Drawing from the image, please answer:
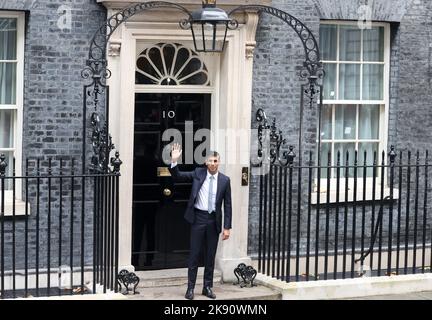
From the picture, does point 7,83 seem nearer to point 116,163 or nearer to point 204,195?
point 116,163

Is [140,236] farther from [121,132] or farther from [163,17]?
[163,17]

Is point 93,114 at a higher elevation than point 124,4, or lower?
lower

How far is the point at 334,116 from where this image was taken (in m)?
12.6

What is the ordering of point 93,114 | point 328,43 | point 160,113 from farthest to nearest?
point 328,43 → point 160,113 → point 93,114

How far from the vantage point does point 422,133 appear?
1283cm

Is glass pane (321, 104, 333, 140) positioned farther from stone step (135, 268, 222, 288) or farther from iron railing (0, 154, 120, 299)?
iron railing (0, 154, 120, 299)

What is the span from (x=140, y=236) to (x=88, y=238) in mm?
750

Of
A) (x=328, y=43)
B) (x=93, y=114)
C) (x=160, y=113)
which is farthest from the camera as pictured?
(x=328, y=43)

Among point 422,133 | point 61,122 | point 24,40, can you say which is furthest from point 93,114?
point 422,133

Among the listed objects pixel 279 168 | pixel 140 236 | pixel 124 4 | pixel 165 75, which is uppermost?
pixel 124 4

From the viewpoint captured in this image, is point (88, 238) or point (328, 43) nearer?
point (88, 238)

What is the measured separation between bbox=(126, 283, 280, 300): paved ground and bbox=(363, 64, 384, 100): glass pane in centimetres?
334

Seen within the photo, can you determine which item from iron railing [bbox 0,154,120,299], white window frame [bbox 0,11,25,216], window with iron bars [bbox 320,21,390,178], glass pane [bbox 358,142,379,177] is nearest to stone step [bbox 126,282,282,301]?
iron railing [bbox 0,154,120,299]

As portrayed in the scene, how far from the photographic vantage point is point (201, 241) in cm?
1050
